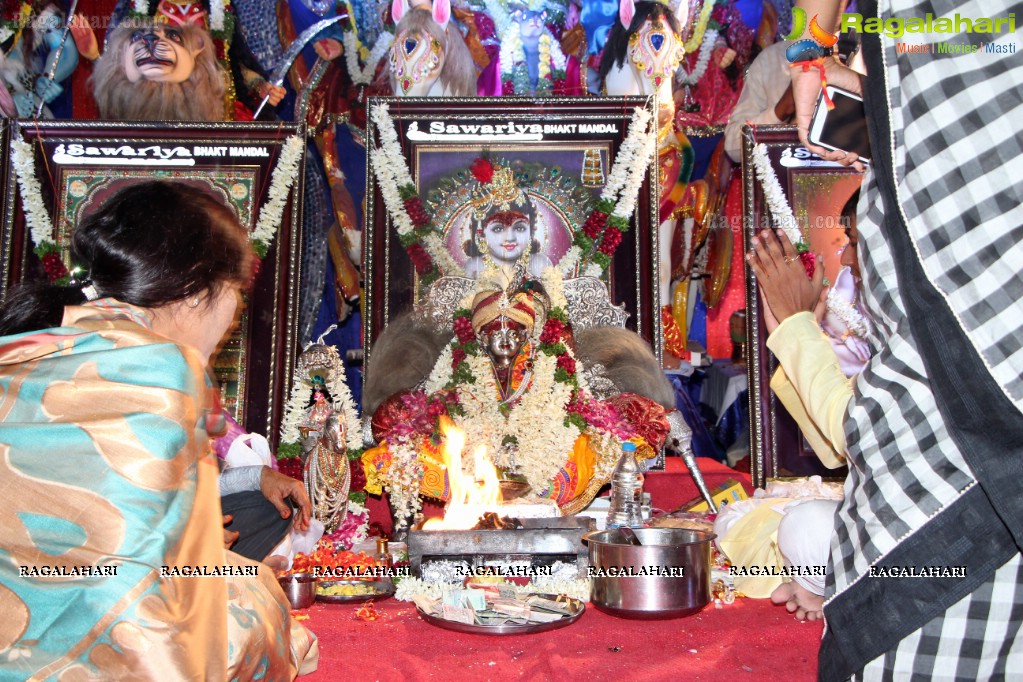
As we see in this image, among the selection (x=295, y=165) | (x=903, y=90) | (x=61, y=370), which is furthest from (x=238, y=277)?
(x=295, y=165)

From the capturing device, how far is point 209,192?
17.0 ft

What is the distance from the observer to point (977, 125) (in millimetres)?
1244

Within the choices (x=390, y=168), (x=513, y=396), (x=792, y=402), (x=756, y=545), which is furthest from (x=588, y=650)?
(x=390, y=168)

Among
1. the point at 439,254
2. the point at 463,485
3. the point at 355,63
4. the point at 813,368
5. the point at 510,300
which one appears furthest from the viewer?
the point at 355,63

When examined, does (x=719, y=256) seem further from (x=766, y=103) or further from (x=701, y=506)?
(x=701, y=506)

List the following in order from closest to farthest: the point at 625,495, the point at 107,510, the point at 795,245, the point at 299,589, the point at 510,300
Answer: the point at 107,510, the point at 299,589, the point at 625,495, the point at 510,300, the point at 795,245

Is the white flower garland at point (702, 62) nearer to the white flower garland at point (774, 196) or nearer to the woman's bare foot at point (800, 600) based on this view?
the white flower garland at point (774, 196)

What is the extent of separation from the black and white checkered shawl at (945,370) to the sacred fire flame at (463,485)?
235cm

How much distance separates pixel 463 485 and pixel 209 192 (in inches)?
97.6

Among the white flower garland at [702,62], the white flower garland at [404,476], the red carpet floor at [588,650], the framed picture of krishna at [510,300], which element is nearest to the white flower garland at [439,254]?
the framed picture of krishna at [510,300]

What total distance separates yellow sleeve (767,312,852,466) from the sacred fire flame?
1.82m

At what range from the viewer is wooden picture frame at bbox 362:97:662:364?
17.5 feet

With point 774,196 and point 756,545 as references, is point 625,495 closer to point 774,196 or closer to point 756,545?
point 756,545

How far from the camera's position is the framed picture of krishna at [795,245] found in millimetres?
4844
